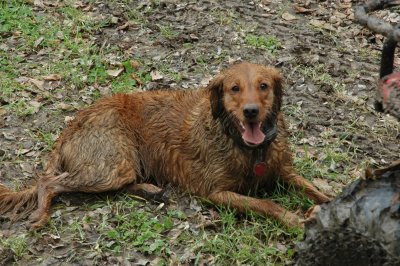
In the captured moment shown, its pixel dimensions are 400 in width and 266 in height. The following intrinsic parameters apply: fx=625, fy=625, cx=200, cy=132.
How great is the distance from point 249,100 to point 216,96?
1.50ft

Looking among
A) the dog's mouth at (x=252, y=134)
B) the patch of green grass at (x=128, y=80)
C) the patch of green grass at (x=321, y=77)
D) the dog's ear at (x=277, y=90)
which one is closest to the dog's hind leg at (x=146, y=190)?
the dog's mouth at (x=252, y=134)

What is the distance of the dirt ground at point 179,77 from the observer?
5215 mm

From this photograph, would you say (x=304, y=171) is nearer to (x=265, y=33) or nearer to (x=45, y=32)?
(x=265, y=33)

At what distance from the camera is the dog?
208 inches

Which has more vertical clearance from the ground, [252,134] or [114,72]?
[252,134]

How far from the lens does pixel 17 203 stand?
5488 mm

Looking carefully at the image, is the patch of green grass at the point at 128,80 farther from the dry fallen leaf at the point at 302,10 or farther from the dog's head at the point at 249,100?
the dry fallen leaf at the point at 302,10

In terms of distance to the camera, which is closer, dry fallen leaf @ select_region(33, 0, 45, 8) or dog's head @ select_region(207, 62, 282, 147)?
dog's head @ select_region(207, 62, 282, 147)

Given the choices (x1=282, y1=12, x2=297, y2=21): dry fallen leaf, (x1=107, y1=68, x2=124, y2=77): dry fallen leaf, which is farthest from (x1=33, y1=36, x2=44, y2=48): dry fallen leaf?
(x1=282, y1=12, x2=297, y2=21): dry fallen leaf

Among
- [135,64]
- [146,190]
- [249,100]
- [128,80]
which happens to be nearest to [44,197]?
[146,190]

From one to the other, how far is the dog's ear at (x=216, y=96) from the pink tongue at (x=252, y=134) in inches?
14.5

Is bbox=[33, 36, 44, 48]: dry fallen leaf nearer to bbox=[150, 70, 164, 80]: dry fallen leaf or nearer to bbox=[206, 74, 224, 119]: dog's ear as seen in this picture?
bbox=[150, 70, 164, 80]: dry fallen leaf

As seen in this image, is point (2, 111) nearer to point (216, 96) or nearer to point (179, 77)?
point (179, 77)

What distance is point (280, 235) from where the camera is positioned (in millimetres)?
5098
